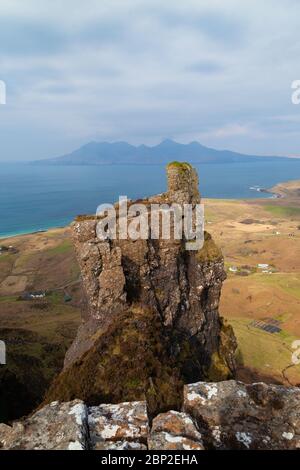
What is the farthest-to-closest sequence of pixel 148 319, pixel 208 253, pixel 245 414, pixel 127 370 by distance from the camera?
pixel 208 253
pixel 148 319
pixel 127 370
pixel 245 414

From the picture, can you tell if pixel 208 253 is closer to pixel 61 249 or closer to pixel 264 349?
pixel 264 349

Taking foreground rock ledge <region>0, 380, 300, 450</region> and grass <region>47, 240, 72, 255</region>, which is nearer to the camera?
foreground rock ledge <region>0, 380, 300, 450</region>

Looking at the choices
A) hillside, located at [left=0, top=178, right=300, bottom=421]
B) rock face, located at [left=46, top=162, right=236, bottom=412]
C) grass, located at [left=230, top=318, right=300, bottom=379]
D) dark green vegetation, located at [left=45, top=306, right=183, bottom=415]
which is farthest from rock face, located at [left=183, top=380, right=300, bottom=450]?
grass, located at [left=230, top=318, right=300, bottom=379]

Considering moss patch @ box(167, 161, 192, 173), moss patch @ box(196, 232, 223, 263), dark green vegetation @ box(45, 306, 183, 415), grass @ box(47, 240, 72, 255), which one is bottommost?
grass @ box(47, 240, 72, 255)

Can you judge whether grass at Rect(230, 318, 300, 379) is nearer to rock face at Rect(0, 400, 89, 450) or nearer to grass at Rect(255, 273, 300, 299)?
grass at Rect(255, 273, 300, 299)

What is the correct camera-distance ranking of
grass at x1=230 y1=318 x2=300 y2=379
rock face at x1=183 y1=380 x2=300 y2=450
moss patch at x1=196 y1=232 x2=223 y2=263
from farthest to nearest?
grass at x1=230 y1=318 x2=300 y2=379, moss patch at x1=196 y1=232 x2=223 y2=263, rock face at x1=183 y1=380 x2=300 y2=450

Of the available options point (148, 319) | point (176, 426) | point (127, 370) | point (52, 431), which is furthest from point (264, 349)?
point (52, 431)
